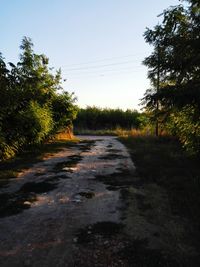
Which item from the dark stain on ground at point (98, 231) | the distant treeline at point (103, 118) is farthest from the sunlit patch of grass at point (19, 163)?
the distant treeline at point (103, 118)

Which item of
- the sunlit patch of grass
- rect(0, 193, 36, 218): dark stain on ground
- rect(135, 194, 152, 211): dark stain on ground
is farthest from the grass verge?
the sunlit patch of grass

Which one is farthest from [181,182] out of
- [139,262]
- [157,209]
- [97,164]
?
[139,262]

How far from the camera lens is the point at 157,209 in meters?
6.14

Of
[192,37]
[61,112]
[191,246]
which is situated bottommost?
[191,246]

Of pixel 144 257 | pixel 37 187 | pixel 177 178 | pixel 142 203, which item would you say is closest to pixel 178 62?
pixel 177 178

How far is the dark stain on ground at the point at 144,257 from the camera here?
3.92 metres

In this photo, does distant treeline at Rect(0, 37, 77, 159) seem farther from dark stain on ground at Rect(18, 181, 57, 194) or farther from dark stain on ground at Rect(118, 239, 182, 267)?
dark stain on ground at Rect(118, 239, 182, 267)

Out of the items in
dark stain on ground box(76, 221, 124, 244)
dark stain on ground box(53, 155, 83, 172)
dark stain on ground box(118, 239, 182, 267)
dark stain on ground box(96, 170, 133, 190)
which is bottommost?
dark stain on ground box(118, 239, 182, 267)

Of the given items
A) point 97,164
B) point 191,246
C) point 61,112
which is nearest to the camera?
point 191,246

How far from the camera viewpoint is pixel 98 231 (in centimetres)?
495

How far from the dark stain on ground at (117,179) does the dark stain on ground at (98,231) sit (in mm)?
2503

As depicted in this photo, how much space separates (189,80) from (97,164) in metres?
4.36

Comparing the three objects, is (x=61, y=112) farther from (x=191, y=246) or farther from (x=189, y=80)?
(x=191, y=246)

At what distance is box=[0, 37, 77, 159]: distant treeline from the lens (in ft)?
39.9
